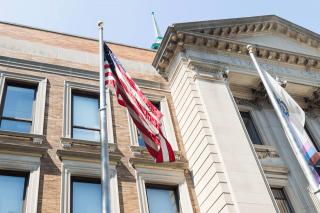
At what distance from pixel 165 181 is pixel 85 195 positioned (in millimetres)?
3023

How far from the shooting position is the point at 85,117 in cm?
1573

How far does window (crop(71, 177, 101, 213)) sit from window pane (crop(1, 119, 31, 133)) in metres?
2.76

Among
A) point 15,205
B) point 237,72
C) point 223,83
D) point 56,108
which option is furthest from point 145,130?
point 237,72

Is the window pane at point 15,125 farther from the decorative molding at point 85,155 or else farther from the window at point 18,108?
the decorative molding at point 85,155

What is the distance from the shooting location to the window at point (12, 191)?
11.5 metres

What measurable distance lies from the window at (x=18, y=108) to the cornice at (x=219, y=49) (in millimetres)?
6551

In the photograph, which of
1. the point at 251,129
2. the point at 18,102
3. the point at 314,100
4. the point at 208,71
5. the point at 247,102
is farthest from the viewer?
the point at 314,100

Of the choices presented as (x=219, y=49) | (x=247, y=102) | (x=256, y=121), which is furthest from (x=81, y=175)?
(x=247, y=102)

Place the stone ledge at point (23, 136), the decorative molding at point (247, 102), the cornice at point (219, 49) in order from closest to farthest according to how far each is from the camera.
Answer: the stone ledge at point (23, 136) < the cornice at point (219, 49) < the decorative molding at point (247, 102)

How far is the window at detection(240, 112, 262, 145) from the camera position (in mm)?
17767

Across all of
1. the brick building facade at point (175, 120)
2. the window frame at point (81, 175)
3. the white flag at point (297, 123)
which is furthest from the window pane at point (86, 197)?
the white flag at point (297, 123)

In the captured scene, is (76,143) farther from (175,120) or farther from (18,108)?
(175,120)

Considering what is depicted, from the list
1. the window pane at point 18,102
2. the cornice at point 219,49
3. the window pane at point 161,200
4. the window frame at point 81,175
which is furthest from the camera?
the cornice at point 219,49

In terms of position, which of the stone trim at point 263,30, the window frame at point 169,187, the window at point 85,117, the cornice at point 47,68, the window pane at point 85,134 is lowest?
the window frame at point 169,187
